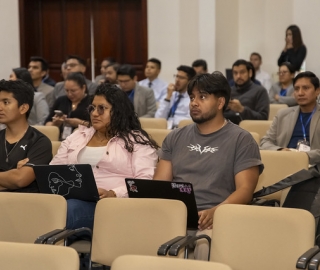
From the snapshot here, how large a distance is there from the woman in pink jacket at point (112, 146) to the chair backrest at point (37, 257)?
1.47m

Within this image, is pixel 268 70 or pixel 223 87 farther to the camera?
pixel 268 70

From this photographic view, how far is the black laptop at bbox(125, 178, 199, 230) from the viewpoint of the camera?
13.6 feet

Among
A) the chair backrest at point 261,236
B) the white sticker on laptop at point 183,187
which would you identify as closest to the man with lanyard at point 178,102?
the white sticker on laptop at point 183,187

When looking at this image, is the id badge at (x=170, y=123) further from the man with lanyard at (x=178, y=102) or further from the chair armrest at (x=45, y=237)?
the chair armrest at (x=45, y=237)

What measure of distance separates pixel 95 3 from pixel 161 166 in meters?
8.36

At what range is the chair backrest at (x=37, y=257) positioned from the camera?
3.14m

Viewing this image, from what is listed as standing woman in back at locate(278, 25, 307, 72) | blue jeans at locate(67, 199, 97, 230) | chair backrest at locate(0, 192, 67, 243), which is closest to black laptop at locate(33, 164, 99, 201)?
blue jeans at locate(67, 199, 97, 230)

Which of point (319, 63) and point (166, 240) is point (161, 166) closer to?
point (166, 240)

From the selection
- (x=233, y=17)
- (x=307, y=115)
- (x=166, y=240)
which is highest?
(x=233, y=17)

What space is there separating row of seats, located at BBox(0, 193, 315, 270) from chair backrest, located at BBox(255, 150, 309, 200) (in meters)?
1.37

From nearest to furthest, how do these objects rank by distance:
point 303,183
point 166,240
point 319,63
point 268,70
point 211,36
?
point 166,240 → point 303,183 → point 319,63 → point 211,36 → point 268,70

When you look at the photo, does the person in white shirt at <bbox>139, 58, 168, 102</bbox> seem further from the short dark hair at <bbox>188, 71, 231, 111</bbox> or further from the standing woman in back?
the short dark hair at <bbox>188, 71, 231, 111</bbox>

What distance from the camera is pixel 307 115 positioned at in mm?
6055

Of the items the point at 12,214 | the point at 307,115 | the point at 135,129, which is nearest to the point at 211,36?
the point at 307,115
